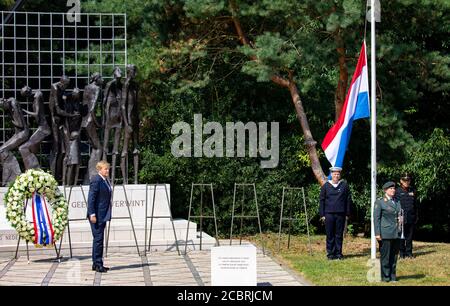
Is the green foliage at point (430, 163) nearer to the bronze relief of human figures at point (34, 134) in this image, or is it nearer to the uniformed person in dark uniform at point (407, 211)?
the uniformed person in dark uniform at point (407, 211)

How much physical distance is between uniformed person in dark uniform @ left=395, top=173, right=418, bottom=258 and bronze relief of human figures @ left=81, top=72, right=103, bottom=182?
6618mm

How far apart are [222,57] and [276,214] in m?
4.36

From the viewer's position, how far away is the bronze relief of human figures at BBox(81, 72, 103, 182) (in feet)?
64.3

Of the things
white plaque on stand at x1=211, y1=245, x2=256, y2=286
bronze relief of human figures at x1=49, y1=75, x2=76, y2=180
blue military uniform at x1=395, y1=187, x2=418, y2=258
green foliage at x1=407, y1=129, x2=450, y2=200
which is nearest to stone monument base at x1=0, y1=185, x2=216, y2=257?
bronze relief of human figures at x1=49, y1=75, x2=76, y2=180

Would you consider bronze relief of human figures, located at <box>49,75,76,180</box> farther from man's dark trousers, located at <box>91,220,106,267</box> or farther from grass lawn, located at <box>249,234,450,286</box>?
man's dark trousers, located at <box>91,220,106,267</box>

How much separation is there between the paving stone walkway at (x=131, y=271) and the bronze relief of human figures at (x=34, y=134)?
9.32 ft

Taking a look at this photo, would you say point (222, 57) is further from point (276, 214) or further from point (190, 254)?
point (190, 254)

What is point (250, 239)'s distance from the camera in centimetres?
2222

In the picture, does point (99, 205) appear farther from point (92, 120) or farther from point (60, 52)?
point (60, 52)

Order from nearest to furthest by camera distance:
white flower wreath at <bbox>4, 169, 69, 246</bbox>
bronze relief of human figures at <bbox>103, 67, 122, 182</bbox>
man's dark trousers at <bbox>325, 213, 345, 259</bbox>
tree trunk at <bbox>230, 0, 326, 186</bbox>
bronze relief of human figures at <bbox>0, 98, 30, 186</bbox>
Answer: white flower wreath at <bbox>4, 169, 69, 246</bbox> → man's dark trousers at <bbox>325, 213, 345, 259</bbox> → bronze relief of human figures at <bbox>0, 98, 30, 186</bbox> → bronze relief of human figures at <bbox>103, 67, 122, 182</bbox> → tree trunk at <bbox>230, 0, 326, 186</bbox>

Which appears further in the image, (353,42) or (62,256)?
(353,42)

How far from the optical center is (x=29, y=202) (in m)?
16.2

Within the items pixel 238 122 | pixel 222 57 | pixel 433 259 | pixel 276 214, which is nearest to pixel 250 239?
pixel 276 214

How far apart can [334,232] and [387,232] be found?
3.22 m
